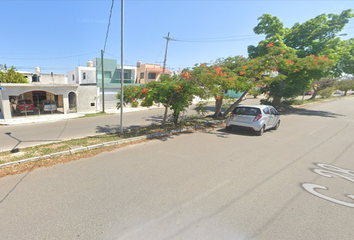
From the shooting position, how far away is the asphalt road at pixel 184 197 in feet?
9.27

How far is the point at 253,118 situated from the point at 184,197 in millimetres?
6348

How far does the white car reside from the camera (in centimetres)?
859

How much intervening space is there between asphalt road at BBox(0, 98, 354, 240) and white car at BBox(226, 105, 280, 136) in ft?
7.88

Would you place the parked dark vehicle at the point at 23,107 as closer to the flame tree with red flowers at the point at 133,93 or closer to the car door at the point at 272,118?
the flame tree with red flowers at the point at 133,93

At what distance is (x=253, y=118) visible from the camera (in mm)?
8648

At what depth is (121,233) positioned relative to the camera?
8.98 ft

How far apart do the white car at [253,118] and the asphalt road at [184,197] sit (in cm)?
240

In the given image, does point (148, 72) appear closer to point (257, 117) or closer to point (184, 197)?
point (257, 117)

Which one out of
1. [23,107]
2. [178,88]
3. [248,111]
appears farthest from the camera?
[23,107]

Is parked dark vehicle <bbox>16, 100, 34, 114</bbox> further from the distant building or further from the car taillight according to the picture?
the distant building

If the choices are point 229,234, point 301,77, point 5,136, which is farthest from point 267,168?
point 301,77

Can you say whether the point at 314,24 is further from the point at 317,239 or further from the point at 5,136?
the point at 5,136

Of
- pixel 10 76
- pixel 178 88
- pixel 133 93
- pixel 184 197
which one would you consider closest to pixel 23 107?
pixel 10 76

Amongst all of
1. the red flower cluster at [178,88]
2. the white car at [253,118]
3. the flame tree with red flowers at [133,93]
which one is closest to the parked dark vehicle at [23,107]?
the flame tree with red flowers at [133,93]
